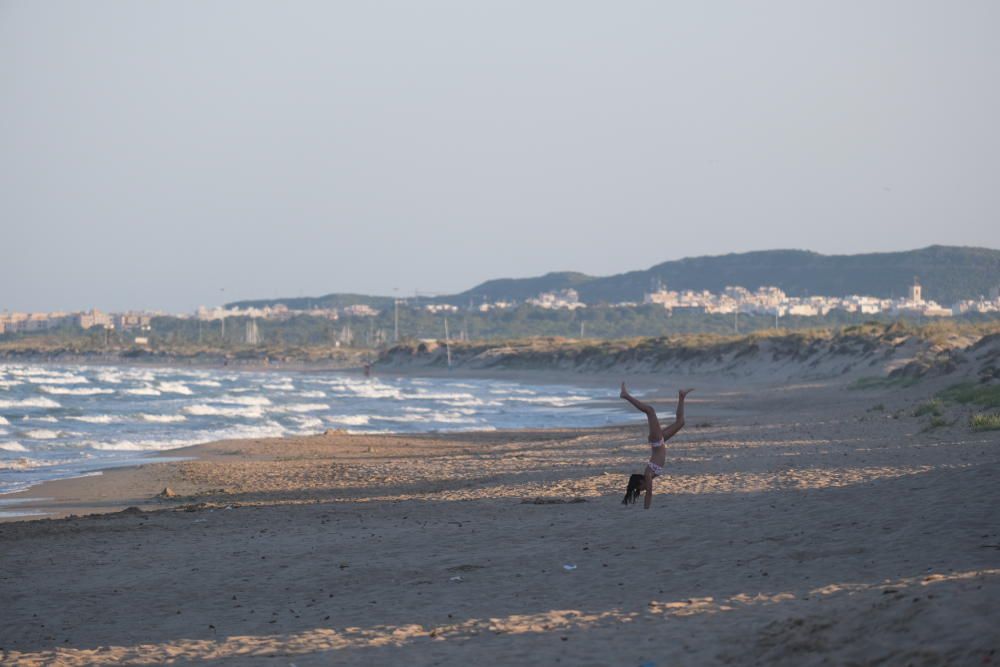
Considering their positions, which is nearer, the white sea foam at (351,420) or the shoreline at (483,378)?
the shoreline at (483,378)

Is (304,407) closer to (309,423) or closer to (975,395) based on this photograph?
(309,423)

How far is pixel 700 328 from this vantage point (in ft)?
492

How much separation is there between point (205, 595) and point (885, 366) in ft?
148

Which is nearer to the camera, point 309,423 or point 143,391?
point 309,423

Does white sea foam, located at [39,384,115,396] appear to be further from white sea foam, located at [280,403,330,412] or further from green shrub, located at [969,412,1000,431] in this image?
green shrub, located at [969,412,1000,431]

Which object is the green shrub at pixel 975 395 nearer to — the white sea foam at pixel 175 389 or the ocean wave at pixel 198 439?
the ocean wave at pixel 198 439

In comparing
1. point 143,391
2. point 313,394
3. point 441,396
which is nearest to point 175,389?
point 143,391

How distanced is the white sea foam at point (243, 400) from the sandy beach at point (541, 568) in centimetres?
3011

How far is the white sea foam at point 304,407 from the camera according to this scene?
146 feet

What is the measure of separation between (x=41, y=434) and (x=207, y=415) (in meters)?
9.30

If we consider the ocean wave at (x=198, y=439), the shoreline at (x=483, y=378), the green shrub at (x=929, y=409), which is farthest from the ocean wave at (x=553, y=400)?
the green shrub at (x=929, y=409)

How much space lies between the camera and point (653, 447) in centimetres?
1216

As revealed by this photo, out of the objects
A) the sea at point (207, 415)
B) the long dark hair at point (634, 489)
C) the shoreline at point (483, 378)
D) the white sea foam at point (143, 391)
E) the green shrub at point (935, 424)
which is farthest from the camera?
the white sea foam at point (143, 391)

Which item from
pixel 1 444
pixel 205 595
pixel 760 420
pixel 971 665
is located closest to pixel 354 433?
pixel 1 444
